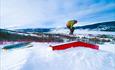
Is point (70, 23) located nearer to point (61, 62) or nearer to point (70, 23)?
point (70, 23)

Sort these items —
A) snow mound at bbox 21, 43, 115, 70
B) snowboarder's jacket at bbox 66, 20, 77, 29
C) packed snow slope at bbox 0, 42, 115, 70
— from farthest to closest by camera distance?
snowboarder's jacket at bbox 66, 20, 77, 29 → snow mound at bbox 21, 43, 115, 70 → packed snow slope at bbox 0, 42, 115, 70

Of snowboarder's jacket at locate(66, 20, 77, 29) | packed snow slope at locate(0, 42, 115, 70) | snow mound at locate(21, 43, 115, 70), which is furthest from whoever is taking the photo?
snowboarder's jacket at locate(66, 20, 77, 29)

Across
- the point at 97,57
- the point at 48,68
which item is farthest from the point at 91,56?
the point at 48,68

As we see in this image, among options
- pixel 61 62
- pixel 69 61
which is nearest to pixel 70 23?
pixel 69 61

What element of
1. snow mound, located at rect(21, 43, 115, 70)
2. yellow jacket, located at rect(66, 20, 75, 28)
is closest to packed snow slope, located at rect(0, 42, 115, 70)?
snow mound, located at rect(21, 43, 115, 70)

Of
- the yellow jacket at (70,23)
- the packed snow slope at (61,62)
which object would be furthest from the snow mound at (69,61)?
the yellow jacket at (70,23)

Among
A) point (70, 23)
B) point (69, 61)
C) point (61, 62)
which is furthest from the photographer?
point (70, 23)

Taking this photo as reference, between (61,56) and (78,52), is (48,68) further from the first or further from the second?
(78,52)

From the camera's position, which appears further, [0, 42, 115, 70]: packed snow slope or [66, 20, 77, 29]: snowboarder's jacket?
[66, 20, 77, 29]: snowboarder's jacket

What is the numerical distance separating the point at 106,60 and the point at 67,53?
6.03 feet

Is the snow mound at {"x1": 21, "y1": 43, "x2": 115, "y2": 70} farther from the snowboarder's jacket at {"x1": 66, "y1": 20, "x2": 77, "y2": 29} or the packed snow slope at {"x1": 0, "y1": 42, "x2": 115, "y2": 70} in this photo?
the snowboarder's jacket at {"x1": 66, "y1": 20, "x2": 77, "y2": 29}

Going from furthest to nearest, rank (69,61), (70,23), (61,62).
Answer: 1. (70,23)
2. (69,61)
3. (61,62)

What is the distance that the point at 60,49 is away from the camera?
460 inches

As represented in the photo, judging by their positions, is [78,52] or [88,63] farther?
[78,52]
